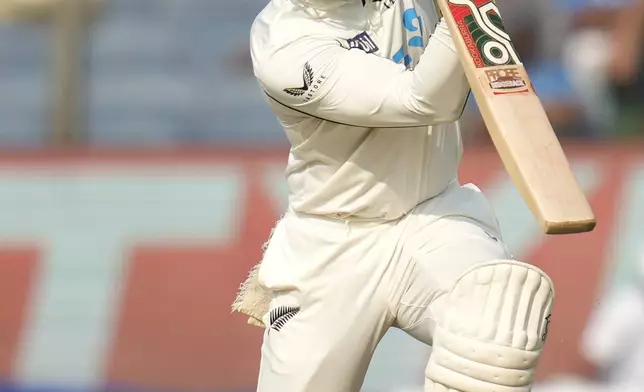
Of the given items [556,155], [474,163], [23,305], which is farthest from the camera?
[23,305]

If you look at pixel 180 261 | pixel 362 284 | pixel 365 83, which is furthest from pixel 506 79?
pixel 180 261

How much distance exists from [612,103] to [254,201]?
181 centimetres

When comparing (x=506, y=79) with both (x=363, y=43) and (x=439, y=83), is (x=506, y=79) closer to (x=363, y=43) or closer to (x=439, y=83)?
(x=439, y=83)

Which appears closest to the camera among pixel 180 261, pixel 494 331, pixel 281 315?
pixel 494 331

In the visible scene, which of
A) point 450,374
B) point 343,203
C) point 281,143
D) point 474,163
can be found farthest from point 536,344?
point 281,143

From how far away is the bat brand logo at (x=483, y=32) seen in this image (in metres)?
2.38

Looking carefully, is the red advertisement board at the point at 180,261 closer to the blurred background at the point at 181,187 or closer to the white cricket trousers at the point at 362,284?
the blurred background at the point at 181,187

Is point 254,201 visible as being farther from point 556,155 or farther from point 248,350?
point 556,155

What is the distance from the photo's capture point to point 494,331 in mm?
2344

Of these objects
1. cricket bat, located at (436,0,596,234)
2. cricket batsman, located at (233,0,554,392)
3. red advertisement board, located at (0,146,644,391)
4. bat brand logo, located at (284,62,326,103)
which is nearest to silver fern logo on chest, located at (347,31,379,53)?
cricket batsman, located at (233,0,554,392)

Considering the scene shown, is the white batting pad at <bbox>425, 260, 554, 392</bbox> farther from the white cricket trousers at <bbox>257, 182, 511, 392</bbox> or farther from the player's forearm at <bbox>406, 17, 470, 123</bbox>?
the player's forearm at <bbox>406, 17, 470, 123</bbox>

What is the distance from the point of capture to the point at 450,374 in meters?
2.37

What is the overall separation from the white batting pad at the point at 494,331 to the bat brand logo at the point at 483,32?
0.39 m

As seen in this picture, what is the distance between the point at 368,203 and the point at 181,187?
3.45 meters
